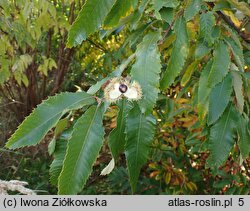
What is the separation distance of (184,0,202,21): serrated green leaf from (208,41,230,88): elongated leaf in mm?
102

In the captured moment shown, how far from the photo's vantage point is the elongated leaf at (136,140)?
0.67 m

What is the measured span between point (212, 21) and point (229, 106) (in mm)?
185

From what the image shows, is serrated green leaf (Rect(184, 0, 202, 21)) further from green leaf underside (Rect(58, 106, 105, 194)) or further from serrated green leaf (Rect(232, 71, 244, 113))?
green leaf underside (Rect(58, 106, 105, 194))

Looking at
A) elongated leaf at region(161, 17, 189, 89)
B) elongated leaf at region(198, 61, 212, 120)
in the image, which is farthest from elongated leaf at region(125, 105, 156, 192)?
elongated leaf at region(198, 61, 212, 120)

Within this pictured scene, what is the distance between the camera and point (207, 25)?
2.80 ft

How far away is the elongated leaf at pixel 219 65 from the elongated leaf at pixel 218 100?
0.04m

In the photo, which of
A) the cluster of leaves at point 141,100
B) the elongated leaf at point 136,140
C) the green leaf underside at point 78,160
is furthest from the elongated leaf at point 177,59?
the green leaf underside at point 78,160

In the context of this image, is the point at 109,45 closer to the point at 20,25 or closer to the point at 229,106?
the point at 20,25

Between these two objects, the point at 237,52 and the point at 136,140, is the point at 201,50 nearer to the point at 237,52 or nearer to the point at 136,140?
the point at 237,52

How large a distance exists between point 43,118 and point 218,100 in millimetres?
382

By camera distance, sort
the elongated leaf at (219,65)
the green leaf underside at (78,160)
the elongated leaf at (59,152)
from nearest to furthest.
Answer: the green leaf underside at (78,160), the elongated leaf at (59,152), the elongated leaf at (219,65)

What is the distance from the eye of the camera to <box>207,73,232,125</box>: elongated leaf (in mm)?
835

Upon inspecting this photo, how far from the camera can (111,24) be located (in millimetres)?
708

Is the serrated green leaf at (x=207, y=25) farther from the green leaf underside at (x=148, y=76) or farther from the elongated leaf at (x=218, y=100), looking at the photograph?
the green leaf underside at (x=148, y=76)
